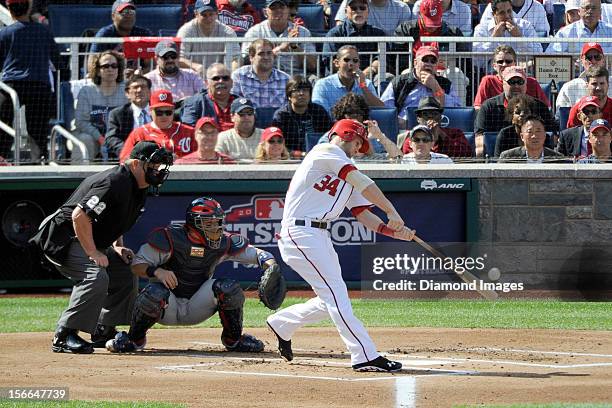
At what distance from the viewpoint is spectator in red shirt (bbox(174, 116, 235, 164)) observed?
13.3 metres

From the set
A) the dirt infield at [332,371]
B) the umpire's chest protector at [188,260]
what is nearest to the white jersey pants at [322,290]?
the dirt infield at [332,371]

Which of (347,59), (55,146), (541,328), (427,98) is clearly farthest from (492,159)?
(55,146)

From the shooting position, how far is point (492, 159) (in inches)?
534

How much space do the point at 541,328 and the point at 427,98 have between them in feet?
12.5

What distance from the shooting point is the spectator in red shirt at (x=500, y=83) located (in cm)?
1446

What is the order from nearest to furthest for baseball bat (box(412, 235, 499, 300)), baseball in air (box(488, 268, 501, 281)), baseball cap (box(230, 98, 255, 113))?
baseball bat (box(412, 235, 499, 300))
baseball in air (box(488, 268, 501, 281))
baseball cap (box(230, 98, 255, 113))

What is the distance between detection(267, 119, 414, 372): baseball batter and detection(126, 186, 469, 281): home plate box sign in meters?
5.16

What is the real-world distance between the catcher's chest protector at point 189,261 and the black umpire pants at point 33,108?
5474mm

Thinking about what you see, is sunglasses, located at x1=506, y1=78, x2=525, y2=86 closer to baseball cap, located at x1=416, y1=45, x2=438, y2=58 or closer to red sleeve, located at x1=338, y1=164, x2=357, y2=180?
baseball cap, located at x1=416, y1=45, x2=438, y2=58

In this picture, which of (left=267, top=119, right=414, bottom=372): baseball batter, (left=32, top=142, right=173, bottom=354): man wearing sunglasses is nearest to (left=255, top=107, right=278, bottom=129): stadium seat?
(left=32, top=142, right=173, bottom=354): man wearing sunglasses

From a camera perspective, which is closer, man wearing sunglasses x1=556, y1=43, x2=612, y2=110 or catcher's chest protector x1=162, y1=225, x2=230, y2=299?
catcher's chest protector x1=162, y1=225, x2=230, y2=299

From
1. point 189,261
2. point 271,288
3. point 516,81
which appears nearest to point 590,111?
point 516,81

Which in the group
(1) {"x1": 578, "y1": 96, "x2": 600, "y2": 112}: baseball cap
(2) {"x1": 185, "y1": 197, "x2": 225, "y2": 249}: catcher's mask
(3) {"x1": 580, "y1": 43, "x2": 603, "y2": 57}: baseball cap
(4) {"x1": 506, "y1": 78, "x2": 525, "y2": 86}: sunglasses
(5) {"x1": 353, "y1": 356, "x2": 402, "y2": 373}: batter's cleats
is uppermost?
(3) {"x1": 580, "y1": 43, "x2": 603, "y2": 57}: baseball cap

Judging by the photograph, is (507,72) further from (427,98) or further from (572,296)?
(572,296)
